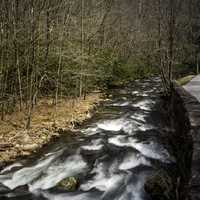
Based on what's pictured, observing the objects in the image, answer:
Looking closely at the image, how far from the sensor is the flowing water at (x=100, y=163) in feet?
21.9

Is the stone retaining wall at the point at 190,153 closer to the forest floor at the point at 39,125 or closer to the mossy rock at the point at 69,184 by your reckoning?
the mossy rock at the point at 69,184

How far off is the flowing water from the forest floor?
1.47 feet

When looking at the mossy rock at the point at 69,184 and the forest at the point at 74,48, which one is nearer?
the mossy rock at the point at 69,184

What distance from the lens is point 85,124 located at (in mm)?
11789

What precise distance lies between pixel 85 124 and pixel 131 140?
2.20 m

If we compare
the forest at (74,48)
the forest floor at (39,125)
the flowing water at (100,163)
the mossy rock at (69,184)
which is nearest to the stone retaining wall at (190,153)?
the flowing water at (100,163)

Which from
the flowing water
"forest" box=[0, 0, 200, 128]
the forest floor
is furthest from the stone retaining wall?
"forest" box=[0, 0, 200, 128]

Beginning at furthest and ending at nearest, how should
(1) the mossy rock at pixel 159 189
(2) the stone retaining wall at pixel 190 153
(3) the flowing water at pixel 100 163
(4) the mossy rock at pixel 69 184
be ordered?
(4) the mossy rock at pixel 69 184, (3) the flowing water at pixel 100 163, (1) the mossy rock at pixel 159 189, (2) the stone retaining wall at pixel 190 153

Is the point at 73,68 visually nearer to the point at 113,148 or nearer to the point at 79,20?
the point at 79,20

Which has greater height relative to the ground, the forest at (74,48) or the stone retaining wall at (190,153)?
the forest at (74,48)

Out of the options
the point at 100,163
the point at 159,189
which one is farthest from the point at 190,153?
the point at 100,163

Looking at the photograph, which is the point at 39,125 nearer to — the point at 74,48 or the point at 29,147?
the point at 29,147

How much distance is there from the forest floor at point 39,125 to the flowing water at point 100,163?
448 millimetres

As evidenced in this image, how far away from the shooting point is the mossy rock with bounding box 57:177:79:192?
22.4 ft
